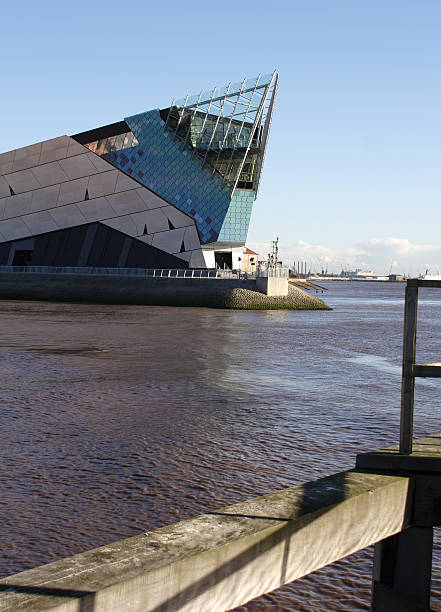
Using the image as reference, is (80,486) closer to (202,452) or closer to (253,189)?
(202,452)

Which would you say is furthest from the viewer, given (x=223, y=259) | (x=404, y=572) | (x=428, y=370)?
(x=223, y=259)

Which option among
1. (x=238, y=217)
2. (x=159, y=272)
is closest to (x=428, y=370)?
(x=159, y=272)

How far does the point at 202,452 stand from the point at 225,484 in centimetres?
153

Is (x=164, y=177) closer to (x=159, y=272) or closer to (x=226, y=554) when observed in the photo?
(x=159, y=272)

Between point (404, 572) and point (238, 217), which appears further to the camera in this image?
point (238, 217)

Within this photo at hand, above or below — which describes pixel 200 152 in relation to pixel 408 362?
above

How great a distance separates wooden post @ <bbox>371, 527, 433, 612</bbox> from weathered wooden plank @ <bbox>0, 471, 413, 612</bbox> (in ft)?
0.71

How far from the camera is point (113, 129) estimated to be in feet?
214

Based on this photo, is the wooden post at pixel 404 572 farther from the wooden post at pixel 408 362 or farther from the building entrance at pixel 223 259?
the building entrance at pixel 223 259

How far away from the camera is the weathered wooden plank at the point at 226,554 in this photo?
2830 millimetres

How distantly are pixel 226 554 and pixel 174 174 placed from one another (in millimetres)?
62999

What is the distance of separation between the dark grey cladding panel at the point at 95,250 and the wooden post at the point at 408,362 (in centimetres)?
6049

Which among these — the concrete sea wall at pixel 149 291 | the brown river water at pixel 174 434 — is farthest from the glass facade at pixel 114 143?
the brown river water at pixel 174 434

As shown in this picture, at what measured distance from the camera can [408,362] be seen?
191 inches
